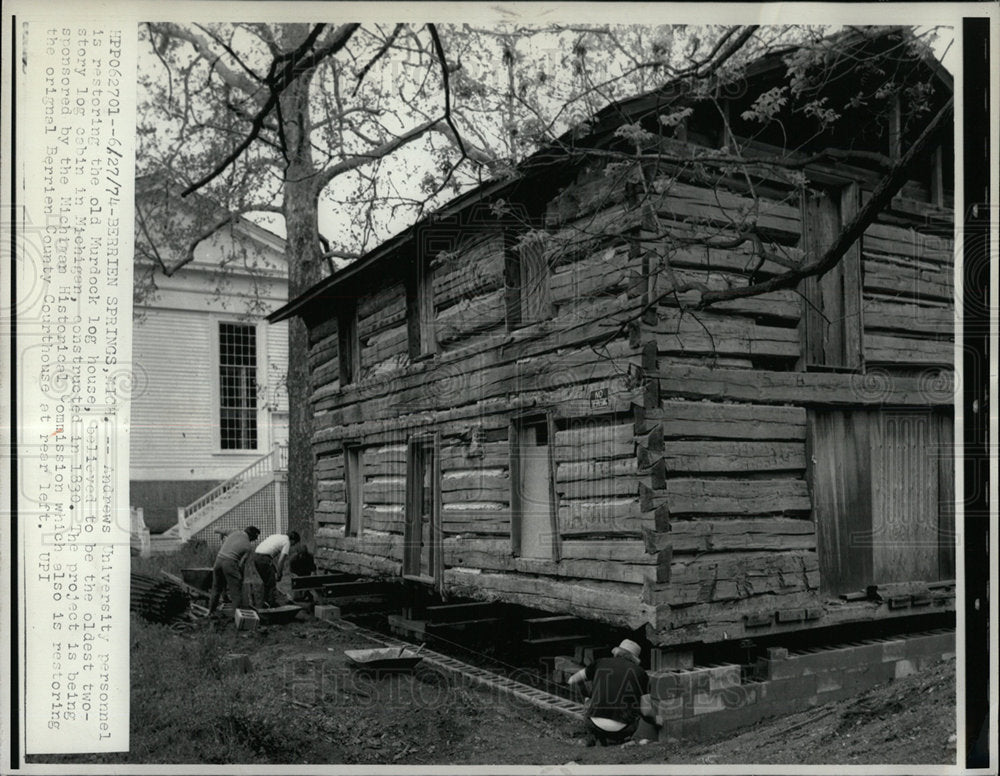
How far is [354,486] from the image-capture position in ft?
30.1

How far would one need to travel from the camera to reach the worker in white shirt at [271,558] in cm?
651

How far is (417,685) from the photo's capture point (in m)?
5.99

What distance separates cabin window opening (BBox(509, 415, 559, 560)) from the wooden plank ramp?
1.04 meters

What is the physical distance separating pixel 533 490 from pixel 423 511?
1.49 metres

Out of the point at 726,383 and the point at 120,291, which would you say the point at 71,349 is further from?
the point at 726,383

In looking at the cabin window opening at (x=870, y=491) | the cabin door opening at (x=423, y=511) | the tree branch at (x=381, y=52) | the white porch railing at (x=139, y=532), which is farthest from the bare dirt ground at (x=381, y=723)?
the tree branch at (x=381, y=52)

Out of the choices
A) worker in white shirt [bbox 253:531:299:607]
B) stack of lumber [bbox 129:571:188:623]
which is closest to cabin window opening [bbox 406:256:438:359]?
worker in white shirt [bbox 253:531:299:607]

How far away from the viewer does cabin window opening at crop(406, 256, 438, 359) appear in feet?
26.3

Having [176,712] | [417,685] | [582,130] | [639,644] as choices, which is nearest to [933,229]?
[582,130]

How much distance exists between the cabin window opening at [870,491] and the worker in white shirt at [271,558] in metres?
4.35

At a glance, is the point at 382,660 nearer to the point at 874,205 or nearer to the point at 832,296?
the point at 874,205

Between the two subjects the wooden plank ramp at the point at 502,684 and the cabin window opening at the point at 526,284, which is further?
the cabin window opening at the point at 526,284

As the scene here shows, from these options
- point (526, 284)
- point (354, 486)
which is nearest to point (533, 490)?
point (526, 284)

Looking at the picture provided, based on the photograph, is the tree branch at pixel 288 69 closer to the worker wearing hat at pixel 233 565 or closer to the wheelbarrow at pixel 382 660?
the worker wearing hat at pixel 233 565
